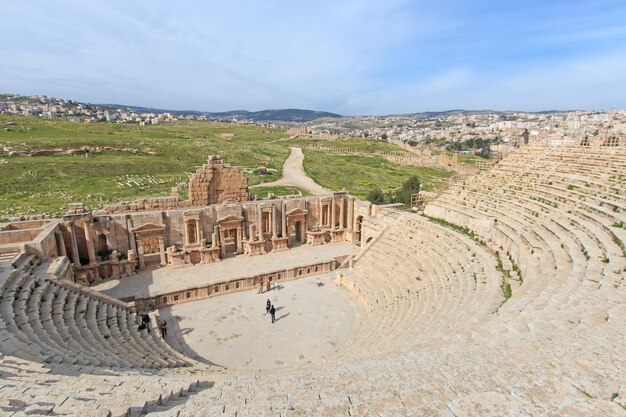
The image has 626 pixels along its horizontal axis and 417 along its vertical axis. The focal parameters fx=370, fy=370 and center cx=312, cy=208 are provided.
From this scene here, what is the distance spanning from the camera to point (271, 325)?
679 inches

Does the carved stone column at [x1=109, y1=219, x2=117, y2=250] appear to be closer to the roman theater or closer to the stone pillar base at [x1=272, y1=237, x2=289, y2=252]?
the roman theater

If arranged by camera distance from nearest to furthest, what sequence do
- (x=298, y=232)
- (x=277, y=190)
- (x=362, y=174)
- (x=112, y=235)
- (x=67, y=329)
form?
1. (x=67, y=329)
2. (x=112, y=235)
3. (x=298, y=232)
4. (x=277, y=190)
5. (x=362, y=174)

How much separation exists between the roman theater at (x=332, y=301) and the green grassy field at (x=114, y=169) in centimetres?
1423

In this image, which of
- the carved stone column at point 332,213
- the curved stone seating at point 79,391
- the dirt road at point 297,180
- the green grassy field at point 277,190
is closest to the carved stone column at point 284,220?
the carved stone column at point 332,213

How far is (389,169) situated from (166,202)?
191 ft

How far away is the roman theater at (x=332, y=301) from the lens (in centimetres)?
680

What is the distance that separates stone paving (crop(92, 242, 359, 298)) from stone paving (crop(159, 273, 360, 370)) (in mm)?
1641

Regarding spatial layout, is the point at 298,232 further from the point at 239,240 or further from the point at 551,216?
the point at 551,216

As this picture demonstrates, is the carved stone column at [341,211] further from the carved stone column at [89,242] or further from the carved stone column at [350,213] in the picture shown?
the carved stone column at [89,242]

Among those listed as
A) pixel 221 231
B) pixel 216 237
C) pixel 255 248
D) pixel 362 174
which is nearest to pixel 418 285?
pixel 255 248

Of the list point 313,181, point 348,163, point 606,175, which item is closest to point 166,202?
point 606,175

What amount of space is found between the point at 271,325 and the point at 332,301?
383 centimetres

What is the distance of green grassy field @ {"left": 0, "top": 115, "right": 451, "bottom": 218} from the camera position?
3781 cm

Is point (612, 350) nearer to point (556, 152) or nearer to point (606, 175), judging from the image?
point (606, 175)
